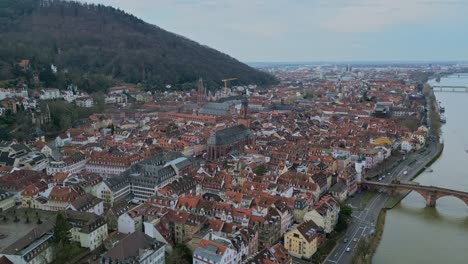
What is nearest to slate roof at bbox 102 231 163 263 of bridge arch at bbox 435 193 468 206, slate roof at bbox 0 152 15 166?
slate roof at bbox 0 152 15 166

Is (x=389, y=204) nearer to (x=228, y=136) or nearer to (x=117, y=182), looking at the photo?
(x=228, y=136)

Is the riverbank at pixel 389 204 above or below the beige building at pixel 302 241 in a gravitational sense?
below

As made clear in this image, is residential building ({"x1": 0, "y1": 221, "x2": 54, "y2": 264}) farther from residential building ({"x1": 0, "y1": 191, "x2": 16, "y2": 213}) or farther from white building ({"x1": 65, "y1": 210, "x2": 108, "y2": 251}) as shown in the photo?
residential building ({"x1": 0, "y1": 191, "x2": 16, "y2": 213})

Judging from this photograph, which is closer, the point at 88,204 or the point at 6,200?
the point at 88,204

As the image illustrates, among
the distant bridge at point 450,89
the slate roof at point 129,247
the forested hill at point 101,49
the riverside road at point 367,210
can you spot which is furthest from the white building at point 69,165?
the distant bridge at point 450,89

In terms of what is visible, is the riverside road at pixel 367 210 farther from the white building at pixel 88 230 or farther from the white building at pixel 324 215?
the white building at pixel 88 230

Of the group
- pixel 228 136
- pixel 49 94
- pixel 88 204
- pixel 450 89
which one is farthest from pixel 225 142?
pixel 450 89
